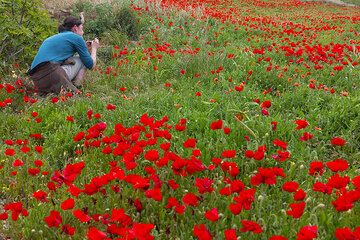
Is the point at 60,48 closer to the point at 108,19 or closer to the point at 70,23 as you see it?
the point at 70,23

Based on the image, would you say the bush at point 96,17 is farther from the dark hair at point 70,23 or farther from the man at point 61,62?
the man at point 61,62

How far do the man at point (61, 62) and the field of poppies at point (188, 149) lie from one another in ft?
0.87

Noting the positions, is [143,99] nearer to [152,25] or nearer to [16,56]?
[16,56]

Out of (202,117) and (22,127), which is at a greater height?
(202,117)

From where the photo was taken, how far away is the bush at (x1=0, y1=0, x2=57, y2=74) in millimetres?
6797

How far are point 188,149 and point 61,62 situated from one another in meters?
3.61

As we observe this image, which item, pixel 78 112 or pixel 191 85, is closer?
pixel 78 112

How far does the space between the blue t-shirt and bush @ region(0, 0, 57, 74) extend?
0.59 m

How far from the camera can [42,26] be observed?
7.34 m

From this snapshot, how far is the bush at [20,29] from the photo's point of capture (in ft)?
22.3

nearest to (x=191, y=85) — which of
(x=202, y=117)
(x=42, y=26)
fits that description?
(x=202, y=117)

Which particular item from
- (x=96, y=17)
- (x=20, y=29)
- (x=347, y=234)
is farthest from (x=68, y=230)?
(x=96, y=17)

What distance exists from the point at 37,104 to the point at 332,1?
94.3 feet

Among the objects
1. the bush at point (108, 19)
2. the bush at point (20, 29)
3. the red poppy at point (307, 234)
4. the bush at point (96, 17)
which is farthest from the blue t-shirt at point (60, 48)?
the red poppy at point (307, 234)
